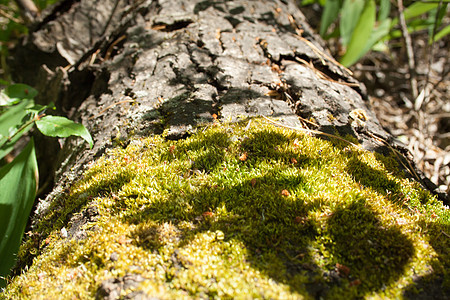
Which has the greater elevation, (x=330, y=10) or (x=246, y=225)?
(x=330, y=10)

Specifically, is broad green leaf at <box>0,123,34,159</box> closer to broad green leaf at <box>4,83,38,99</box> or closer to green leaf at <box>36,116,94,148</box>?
green leaf at <box>36,116,94,148</box>

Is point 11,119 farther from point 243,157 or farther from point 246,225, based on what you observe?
point 246,225

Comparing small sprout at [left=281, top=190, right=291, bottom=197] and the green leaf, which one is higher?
small sprout at [left=281, top=190, right=291, bottom=197]

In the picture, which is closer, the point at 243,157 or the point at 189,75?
the point at 243,157

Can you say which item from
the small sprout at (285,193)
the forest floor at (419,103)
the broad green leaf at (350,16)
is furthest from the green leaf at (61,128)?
the broad green leaf at (350,16)

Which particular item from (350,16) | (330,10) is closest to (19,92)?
(350,16)

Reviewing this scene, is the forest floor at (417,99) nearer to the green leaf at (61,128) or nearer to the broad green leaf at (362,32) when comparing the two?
the broad green leaf at (362,32)

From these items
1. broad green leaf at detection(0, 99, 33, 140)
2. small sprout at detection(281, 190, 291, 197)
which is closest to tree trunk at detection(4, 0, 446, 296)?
broad green leaf at detection(0, 99, 33, 140)
